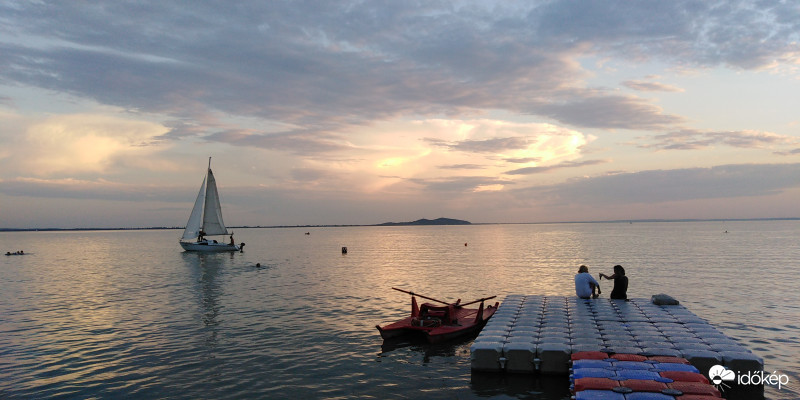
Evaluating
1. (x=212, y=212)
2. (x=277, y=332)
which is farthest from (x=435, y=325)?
(x=212, y=212)

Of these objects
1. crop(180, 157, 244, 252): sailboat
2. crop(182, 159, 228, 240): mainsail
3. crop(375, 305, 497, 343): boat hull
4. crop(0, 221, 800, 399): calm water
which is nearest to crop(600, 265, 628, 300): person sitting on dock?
crop(0, 221, 800, 399): calm water

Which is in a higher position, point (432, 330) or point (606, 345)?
point (606, 345)

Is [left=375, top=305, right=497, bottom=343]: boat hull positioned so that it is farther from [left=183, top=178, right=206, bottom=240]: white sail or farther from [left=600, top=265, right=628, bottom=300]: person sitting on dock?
[left=183, top=178, right=206, bottom=240]: white sail

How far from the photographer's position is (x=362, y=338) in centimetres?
2688

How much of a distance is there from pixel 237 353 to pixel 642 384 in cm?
1781

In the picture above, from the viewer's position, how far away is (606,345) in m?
19.3

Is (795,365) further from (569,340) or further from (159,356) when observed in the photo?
(159,356)

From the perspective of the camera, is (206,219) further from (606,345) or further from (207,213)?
(606,345)

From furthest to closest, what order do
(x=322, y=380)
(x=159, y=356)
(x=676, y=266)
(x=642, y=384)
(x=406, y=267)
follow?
(x=406, y=267) → (x=676, y=266) → (x=159, y=356) → (x=322, y=380) → (x=642, y=384)

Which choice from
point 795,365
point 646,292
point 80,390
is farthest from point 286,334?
point 646,292

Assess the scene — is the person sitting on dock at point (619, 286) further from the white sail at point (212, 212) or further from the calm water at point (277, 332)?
the white sail at point (212, 212)

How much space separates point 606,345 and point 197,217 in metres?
97.0

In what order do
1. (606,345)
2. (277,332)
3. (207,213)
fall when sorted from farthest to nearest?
(207,213), (277,332), (606,345)

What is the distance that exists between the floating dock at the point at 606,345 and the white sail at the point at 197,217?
286ft
